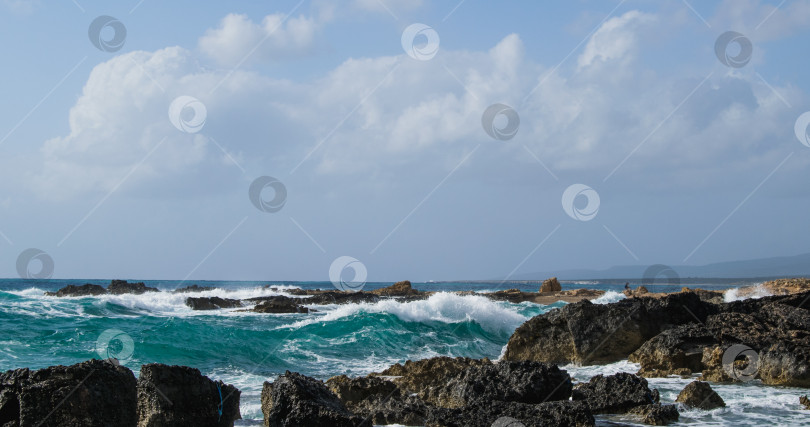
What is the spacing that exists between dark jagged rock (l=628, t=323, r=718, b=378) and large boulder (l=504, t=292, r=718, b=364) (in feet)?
3.04

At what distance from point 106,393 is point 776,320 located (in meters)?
11.4

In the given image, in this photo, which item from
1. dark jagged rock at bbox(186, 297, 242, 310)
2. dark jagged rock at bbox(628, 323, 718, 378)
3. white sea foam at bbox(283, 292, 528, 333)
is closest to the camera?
dark jagged rock at bbox(628, 323, 718, 378)

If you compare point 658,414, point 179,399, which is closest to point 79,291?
point 179,399

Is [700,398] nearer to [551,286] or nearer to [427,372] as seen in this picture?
[427,372]

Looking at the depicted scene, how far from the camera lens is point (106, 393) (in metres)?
5.95

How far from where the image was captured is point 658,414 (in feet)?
22.7

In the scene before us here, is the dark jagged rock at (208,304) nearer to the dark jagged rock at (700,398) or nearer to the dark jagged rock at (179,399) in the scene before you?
the dark jagged rock at (179,399)

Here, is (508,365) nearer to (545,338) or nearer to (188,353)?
(545,338)

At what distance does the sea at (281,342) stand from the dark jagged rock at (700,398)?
0.12 meters

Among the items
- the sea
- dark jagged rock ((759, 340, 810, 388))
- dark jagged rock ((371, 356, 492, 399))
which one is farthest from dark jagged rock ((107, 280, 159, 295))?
dark jagged rock ((759, 340, 810, 388))

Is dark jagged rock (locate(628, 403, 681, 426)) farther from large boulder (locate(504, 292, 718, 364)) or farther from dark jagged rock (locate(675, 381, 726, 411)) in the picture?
large boulder (locate(504, 292, 718, 364))

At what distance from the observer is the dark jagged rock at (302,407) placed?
612 cm

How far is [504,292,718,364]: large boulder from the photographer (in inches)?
488

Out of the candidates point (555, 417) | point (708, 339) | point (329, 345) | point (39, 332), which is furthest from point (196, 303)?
point (555, 417)
